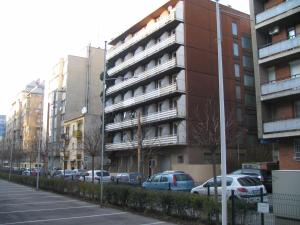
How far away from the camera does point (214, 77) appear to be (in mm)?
41500

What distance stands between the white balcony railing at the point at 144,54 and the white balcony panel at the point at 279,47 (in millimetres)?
12629

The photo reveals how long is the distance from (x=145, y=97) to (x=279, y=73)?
60.4 ft

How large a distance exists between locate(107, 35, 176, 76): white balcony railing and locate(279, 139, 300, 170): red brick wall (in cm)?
1686

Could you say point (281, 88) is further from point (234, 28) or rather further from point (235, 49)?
point (234, 28)

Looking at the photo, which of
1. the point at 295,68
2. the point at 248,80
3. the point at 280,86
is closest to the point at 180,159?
the point at 248,80

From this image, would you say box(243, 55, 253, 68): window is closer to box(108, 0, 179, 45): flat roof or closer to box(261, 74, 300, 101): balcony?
box(108, 0, 179, 45): flat roof

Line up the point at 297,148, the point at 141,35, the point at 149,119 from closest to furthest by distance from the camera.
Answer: the point at 297,148 < the point at 149,119 < the point at 141,35

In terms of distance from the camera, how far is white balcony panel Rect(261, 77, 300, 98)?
2607cm

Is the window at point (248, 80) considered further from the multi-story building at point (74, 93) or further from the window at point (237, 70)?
the multi-story building at point (74, 93)

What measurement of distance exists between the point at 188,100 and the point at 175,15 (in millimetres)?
9134

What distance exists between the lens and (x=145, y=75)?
44.6m

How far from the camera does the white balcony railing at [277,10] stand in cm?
2654

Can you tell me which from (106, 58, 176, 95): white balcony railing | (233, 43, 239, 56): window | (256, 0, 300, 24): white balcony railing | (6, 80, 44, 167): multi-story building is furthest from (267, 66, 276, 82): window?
(6, 80, 44, 167): multi-story building

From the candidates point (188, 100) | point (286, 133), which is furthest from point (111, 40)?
point (286, 133)
